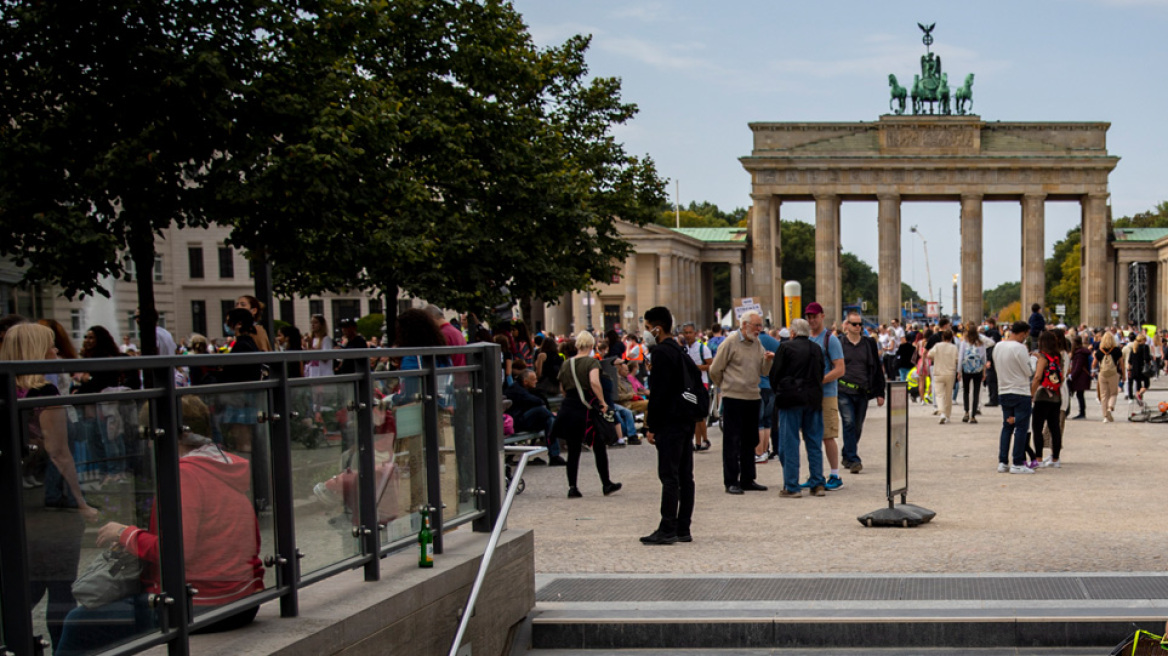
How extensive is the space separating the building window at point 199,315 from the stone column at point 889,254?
4507 centimetres

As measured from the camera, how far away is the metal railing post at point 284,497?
17.5ft

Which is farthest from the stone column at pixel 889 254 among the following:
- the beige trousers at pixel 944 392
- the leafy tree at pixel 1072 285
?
the beige trousers at pixel 944 392

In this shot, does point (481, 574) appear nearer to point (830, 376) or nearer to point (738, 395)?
point (738, 395)

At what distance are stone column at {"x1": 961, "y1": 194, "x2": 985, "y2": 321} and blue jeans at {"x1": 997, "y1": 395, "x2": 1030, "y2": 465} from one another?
80953mm

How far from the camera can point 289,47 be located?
18.5 metres

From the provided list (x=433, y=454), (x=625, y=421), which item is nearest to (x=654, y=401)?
(x=433, y=454)

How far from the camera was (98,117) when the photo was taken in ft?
54.4

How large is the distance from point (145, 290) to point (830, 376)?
322 inches

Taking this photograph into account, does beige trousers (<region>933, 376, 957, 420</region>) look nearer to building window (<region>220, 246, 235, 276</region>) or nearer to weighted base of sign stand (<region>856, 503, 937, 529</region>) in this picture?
weighted base of sign stand (<region>856, 503, 937, 529</region>)

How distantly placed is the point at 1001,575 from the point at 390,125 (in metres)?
14.7

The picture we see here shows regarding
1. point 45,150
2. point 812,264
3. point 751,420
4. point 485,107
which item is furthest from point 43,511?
point 812,264

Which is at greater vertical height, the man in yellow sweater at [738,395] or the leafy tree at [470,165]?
the leafy tree at [470,165]

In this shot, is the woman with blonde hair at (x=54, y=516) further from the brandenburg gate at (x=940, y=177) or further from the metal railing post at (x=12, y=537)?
the brandenburg gate at (x=940, y=177)

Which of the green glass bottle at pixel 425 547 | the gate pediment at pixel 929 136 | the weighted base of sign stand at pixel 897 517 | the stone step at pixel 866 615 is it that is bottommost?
the weighted base of sign stand at pixel 897 517
